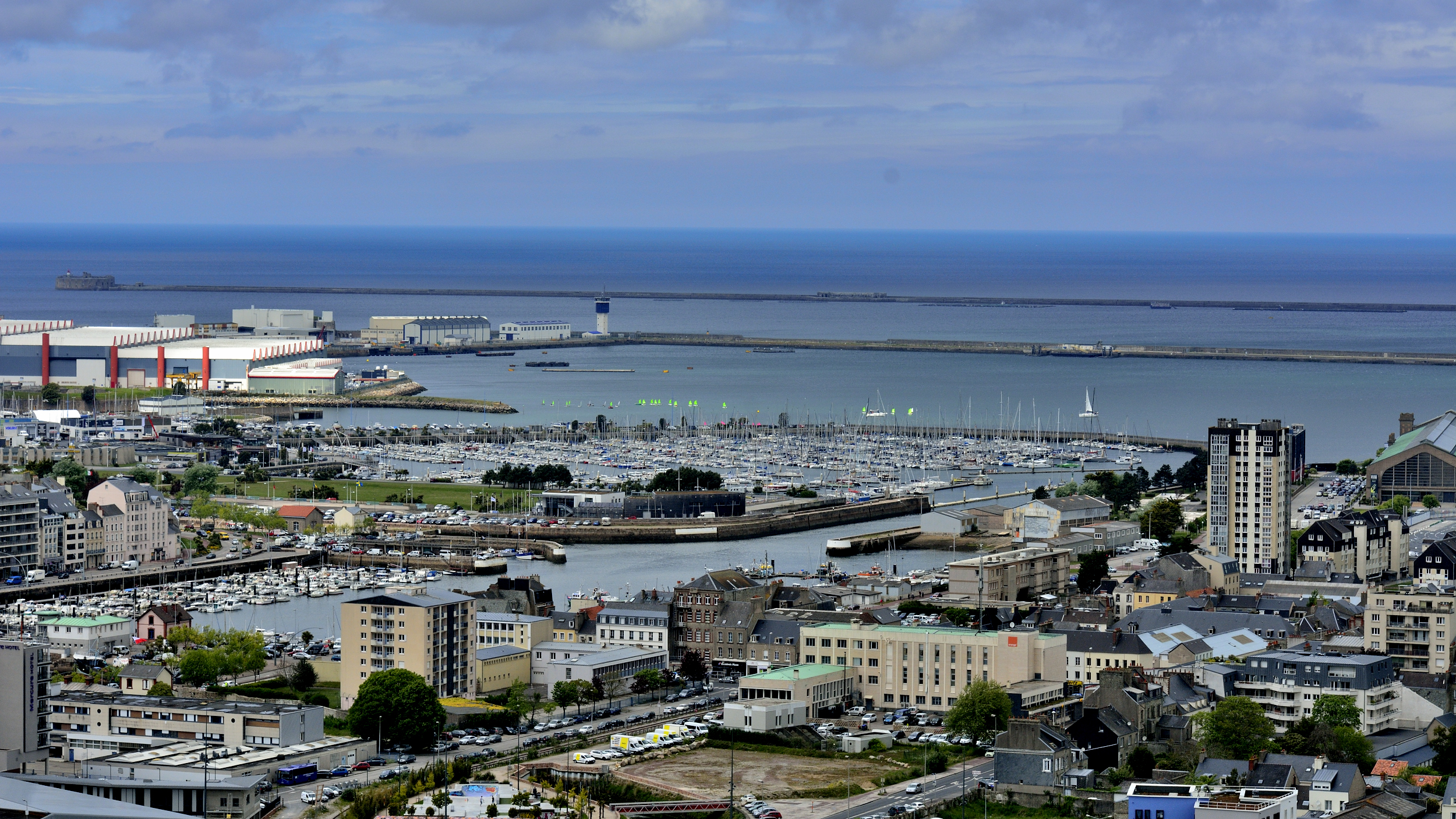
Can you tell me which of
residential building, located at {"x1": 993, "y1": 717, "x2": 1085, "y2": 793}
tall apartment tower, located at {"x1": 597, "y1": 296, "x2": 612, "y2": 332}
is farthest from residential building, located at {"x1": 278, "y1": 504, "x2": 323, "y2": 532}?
tall apartment tower, located at {"x1": 597, "y1": 296, "x2": 612, "y2": 332}

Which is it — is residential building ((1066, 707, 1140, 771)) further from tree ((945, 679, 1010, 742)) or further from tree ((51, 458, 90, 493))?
tree ((51, 458, 90, 493))

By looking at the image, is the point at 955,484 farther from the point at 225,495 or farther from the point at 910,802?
the point at 910,802

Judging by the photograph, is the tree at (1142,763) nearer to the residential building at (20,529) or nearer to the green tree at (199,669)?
the green tree at (199,669)

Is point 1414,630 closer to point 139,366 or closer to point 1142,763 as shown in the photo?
point 1142,763

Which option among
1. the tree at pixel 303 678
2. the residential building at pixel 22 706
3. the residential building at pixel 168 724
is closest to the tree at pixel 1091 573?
the tree at pixel 303 678

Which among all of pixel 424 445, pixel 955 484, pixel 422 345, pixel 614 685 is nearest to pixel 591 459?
pixel 424 445
